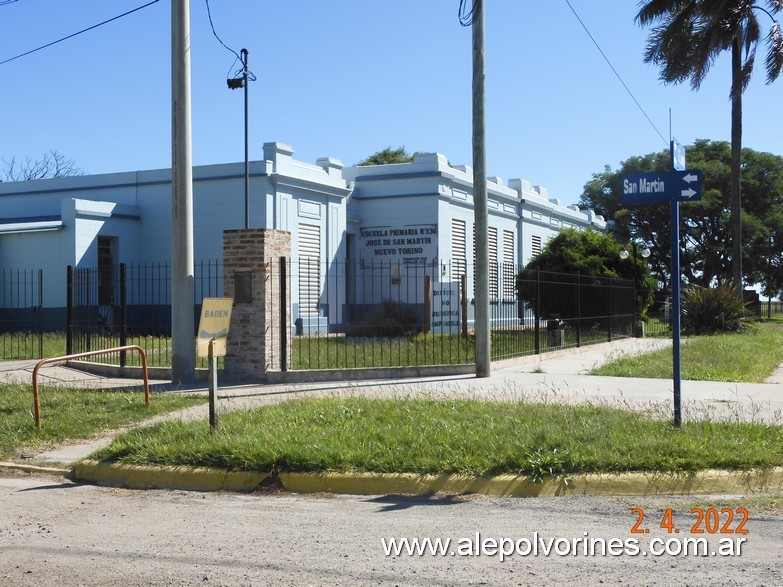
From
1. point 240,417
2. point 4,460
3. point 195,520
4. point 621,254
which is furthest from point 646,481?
point 621,254

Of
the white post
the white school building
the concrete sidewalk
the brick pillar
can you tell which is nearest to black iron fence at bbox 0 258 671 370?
the white school building

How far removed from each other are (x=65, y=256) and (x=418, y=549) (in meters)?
24.6

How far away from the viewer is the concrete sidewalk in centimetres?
1009

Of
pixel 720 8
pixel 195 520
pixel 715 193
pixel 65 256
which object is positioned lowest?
pixel 195 520

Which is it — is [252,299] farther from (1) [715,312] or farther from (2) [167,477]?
(1) [715,312]

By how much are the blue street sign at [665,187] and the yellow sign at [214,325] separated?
4.24 meters

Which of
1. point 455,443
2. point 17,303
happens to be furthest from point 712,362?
point 17,303

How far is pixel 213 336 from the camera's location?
8.76 m

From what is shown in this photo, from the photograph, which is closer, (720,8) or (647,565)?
(647,565)

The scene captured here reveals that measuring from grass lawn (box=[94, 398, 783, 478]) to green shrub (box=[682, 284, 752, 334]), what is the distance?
20879 millimetres

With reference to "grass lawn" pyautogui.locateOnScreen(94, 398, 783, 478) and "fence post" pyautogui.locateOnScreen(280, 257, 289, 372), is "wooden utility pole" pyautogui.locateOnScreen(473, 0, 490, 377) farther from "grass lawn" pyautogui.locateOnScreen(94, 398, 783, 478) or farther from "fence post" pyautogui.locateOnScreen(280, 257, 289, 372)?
"grass lawn" pyautogui.locateOnScreen(94, 398, 783, 478)

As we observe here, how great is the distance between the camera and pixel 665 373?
49.9 ft

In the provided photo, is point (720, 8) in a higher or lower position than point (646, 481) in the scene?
higher

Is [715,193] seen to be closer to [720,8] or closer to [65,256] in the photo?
[720,8]
